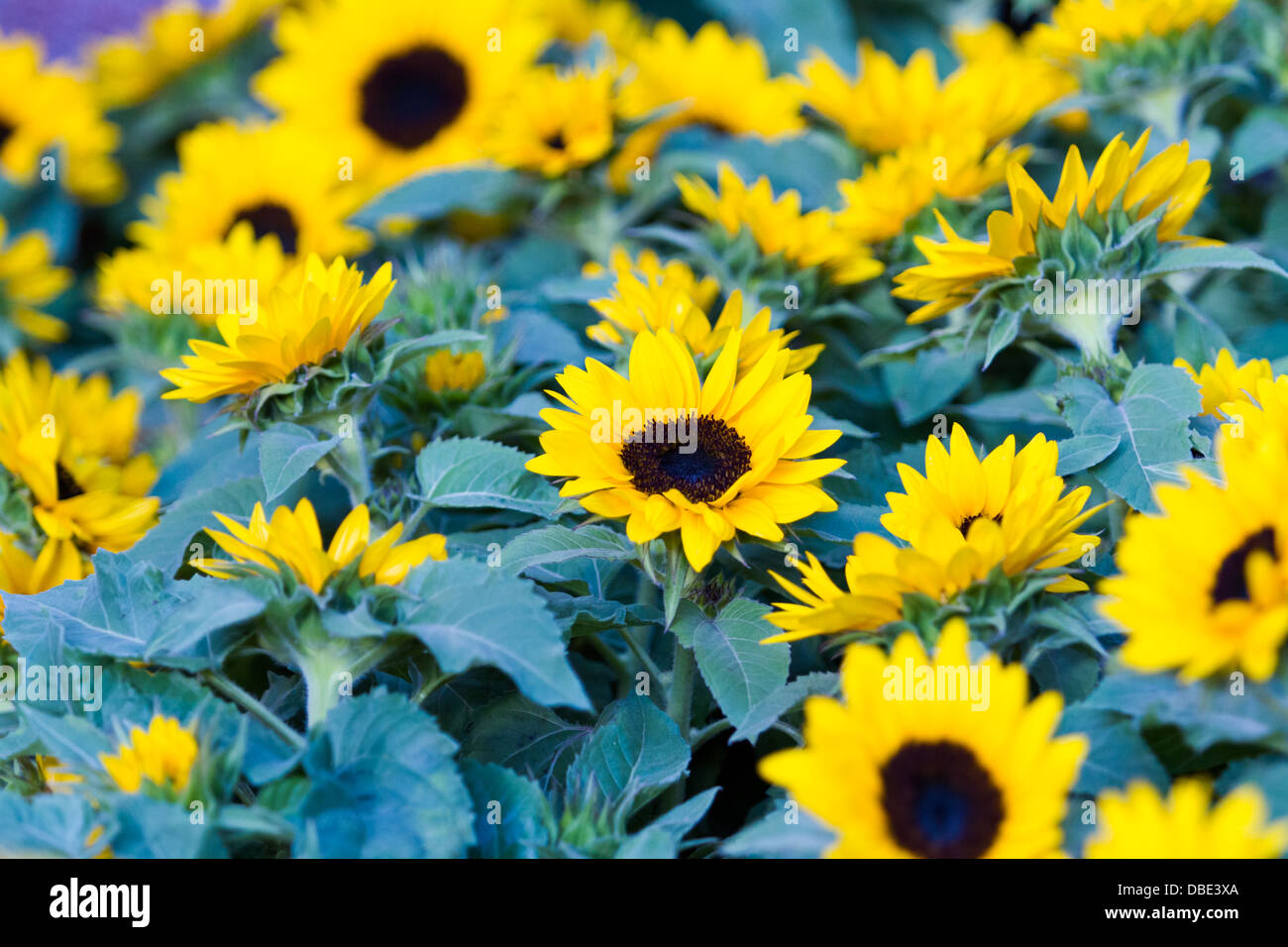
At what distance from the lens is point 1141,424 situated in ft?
2.97

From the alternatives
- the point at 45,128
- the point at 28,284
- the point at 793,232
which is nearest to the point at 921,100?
the point at 793,232

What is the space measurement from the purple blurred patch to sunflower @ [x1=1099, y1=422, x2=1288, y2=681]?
210cm

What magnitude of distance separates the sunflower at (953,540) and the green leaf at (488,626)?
142 mm

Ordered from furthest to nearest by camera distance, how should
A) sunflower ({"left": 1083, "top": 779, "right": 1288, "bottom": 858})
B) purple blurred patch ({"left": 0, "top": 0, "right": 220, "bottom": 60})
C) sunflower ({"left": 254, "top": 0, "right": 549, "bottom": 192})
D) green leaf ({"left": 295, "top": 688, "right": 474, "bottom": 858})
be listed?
1. purple blurred patch ({"left": 0, "top": 0, "right": 220, "bottom": 60})
2. sunflower ({"left": 254, "top": 0, "right": 549, "bottom": 192})
3. green leaf ({"left": 295, "top": 688, "right": 474, "bottom": 858})
4. sunflower ({"left": 1083, "top": 779, "right": 1288, "bottom": 858})

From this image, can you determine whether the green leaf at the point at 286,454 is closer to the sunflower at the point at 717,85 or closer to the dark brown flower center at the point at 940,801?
the dark brown flower center at the point at 940,801

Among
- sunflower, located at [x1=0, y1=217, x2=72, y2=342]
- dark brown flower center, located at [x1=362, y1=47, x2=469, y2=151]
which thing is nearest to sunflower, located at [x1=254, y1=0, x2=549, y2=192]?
dark brown flower center, located at [x1=362, y1=47, x2=469, y2=151]

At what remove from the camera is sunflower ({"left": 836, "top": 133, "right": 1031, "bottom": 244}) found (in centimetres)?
118

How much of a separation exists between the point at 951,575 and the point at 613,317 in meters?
0.39

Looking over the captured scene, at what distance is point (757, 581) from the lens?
960 mm

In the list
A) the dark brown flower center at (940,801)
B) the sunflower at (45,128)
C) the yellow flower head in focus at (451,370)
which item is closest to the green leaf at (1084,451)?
the dark brown flower center at (940,801)

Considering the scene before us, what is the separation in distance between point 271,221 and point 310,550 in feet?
3.15

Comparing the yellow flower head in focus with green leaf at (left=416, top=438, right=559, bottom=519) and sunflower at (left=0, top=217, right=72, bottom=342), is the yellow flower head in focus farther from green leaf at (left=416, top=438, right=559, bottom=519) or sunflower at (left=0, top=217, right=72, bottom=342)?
sunflower at (left=0, top=217, right=72, bottom=342)
